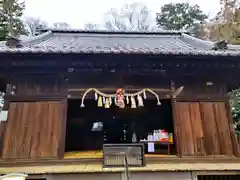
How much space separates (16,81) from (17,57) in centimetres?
70

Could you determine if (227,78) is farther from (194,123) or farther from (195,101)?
(194,123)

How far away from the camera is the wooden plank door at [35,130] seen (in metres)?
4.66

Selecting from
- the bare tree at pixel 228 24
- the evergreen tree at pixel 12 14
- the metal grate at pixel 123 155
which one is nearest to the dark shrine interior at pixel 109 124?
the metal grate at pixel 123 155

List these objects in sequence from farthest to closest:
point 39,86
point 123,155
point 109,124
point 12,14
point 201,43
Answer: point 12,14 < point 109,124 < point 201,43 < point 39,86 < point 123,155

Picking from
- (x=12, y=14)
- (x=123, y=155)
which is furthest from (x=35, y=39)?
(x=12, y=14)

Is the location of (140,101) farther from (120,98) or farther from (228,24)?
Result: (228,24)

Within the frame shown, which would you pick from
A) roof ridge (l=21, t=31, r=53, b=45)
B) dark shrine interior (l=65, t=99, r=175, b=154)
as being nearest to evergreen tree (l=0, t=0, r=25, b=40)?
roof ridge (l=21, t=31, r=53, b=45)

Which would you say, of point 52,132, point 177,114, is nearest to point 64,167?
point 52,132

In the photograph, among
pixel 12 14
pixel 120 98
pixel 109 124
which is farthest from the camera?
pixel 12 14

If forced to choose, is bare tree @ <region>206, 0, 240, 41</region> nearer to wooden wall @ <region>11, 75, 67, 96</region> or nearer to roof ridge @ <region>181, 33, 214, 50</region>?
roof ridge @ <region>181, 33, 214, 50</region>

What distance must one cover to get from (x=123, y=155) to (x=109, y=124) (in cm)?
455

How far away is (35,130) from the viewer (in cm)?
478

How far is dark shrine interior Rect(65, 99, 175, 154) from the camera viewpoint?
28.3 feet

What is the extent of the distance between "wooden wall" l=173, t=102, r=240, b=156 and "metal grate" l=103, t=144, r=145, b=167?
1001mm
